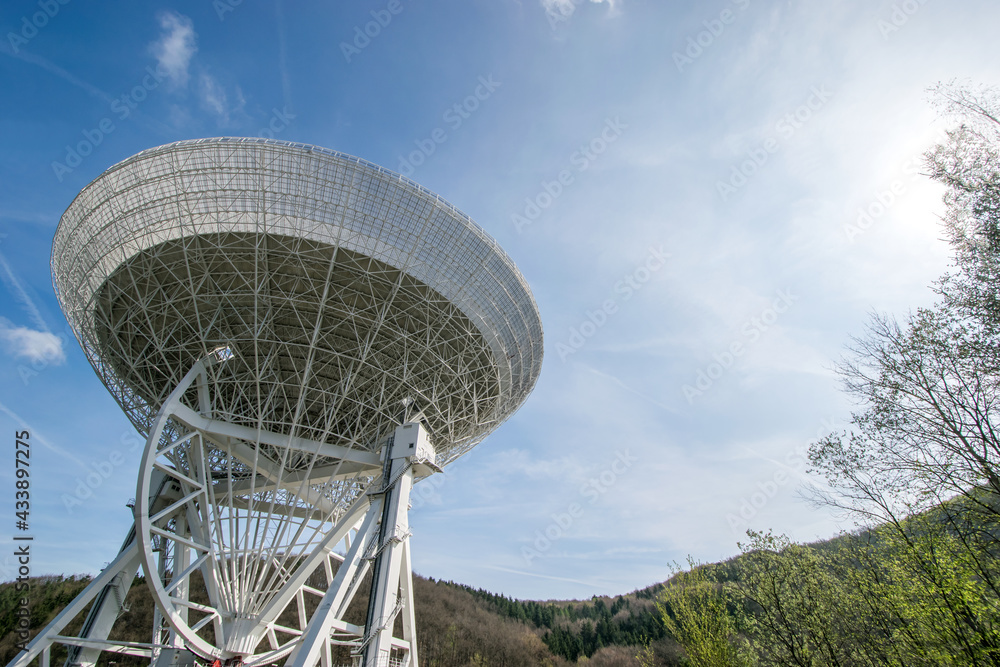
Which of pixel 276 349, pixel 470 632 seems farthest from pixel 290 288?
pixel 470 632

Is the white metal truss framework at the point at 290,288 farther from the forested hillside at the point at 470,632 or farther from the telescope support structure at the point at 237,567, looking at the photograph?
the forested hillside at the point at 470,632

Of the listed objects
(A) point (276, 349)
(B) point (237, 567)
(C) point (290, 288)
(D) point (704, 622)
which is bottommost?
(D) point (704, 622)

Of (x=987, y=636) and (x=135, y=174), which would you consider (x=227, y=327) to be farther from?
(x=987, y=636)

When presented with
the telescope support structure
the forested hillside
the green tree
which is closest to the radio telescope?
the telescope support structure

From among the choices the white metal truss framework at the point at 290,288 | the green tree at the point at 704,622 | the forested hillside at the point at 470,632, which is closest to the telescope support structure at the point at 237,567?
the white metal truss framework at the point at 290,288

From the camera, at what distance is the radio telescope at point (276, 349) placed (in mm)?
18641

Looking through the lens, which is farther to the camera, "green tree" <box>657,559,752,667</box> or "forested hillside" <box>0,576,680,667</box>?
"forested hillside" <box>0,576,680,667</box>

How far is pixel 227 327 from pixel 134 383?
5.76m

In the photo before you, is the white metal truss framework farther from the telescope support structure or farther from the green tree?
the green tree

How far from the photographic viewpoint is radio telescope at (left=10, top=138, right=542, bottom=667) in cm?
1864

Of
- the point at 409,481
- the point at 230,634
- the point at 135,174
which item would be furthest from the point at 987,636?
the point at 135,174

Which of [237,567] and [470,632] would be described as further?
[470,632]

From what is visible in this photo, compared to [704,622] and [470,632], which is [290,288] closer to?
[704,622]

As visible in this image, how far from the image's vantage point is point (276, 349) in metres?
21.5
